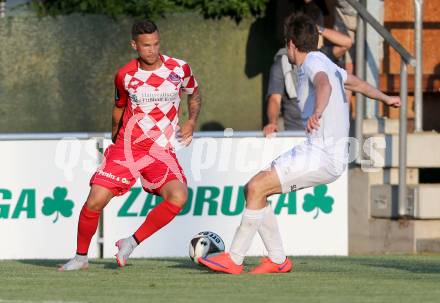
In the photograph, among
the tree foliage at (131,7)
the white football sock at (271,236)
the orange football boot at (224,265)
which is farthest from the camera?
the tree foliage at (131,7)

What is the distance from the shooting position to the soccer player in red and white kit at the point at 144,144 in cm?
1077

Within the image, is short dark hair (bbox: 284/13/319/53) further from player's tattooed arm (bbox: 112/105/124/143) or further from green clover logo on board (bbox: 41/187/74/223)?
green clover logo on board (bbox: 41/187/74/223)

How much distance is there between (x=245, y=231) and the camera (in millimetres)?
10078

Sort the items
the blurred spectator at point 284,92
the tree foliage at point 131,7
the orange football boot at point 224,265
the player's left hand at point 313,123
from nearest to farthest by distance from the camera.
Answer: the player's left hand at point 313,123, the orange football boot at point 224,265, the blurred spectator at point 284,92, the tree foliage at point 131,7

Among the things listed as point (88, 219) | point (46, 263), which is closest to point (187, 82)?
point (88, 219)

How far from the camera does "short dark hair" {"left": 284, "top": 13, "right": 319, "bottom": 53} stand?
1004cm

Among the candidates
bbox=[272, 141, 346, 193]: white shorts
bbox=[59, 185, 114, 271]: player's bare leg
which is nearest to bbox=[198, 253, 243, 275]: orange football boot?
bbox=[272, 141, 346, 193]: white shorts

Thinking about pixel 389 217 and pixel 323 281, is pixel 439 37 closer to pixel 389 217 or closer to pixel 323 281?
pixel 389 217

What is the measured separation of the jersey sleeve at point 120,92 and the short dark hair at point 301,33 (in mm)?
1468

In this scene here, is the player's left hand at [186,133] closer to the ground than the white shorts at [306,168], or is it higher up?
higher up

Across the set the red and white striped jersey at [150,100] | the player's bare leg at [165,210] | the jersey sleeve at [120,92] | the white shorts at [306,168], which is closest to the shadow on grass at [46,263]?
the player's bare leg at [165,210]

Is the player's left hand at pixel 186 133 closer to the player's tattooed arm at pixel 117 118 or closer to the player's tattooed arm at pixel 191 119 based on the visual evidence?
the player's tattooed arm at pixel 191 119

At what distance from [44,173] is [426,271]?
421 centimetres

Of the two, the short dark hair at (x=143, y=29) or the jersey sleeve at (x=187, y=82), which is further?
the jersey sleeve at (x=187, y=82)
